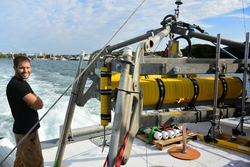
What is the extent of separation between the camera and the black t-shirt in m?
2.56

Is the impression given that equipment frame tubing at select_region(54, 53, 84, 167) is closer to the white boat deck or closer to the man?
the man

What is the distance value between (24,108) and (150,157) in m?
3.15

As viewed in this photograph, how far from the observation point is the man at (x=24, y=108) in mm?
2568

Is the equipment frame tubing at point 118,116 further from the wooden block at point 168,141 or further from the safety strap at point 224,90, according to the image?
the wooden block at point 168,141

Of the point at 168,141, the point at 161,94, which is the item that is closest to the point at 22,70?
the point at 161,94

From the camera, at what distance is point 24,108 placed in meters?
2.66

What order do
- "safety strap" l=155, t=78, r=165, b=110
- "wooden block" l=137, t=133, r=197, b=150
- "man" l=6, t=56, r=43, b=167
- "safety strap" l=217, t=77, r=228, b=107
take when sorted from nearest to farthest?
"safety strap" l=155, t=78, r=165, b=110 < "man" l=6, t=56, r=43, b=167 < "safety strap" l=217, t=77, r=228, b=107 < "wooden block" l=137, t=133, r=197, b=150

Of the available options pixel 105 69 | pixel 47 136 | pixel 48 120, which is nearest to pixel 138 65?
pixel 105 69

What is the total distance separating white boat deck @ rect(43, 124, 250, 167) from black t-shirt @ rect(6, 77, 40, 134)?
1.95 meters

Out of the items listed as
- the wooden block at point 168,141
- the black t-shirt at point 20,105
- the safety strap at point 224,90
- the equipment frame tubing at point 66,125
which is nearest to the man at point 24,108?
the black t-shirt at point 20,105

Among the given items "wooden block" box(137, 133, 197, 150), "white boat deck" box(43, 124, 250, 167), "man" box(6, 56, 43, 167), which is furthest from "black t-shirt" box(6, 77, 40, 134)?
"wooden block" box(137, 133, 197, 150)

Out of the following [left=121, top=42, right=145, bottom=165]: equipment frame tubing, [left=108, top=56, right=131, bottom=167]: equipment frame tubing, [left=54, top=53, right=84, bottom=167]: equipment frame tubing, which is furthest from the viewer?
[left=54, top=53, right=84, bottom=167]: equipment frame tubing

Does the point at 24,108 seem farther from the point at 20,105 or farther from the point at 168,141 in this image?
the point at 168,141

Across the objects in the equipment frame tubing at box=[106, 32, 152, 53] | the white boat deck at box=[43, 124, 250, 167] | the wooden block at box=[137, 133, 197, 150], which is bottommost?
the white boat deck at box=[43, 124, 250, 167]
